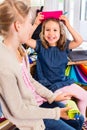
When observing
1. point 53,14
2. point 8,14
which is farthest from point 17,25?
point 53,14

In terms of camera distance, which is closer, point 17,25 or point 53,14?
point 17,25

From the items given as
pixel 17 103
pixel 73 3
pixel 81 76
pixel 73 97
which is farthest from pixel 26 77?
pixel 73 3

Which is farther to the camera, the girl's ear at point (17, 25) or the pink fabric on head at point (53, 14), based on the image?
the pink fabric on head at point (53, 14)

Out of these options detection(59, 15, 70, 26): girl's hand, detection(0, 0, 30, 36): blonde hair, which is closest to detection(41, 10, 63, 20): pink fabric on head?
detection(59, 15, 70, 26): girl's hand

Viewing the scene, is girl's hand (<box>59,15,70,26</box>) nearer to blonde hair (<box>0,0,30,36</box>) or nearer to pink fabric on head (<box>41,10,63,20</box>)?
pink fabric on head (<box>41,10,63,20</box>)

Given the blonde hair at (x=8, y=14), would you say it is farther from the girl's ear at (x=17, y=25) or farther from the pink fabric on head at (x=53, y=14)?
the pink fabric on head at (x=53, y=14)

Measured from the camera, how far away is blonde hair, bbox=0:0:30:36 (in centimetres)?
112

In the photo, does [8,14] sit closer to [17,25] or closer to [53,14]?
[17,25]

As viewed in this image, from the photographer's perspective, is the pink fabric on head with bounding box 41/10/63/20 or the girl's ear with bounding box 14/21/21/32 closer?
the girl's ear with bounding box 14/21/21/32

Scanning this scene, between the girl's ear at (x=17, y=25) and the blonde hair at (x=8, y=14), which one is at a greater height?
the blonde hair at (x=8, y=14)

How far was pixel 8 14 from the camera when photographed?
1119mm

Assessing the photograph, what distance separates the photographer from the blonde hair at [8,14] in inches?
44.1

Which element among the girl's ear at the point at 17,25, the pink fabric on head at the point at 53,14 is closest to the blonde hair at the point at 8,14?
the girl's ear at the point at 17,25

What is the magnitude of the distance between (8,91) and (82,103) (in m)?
0.96
